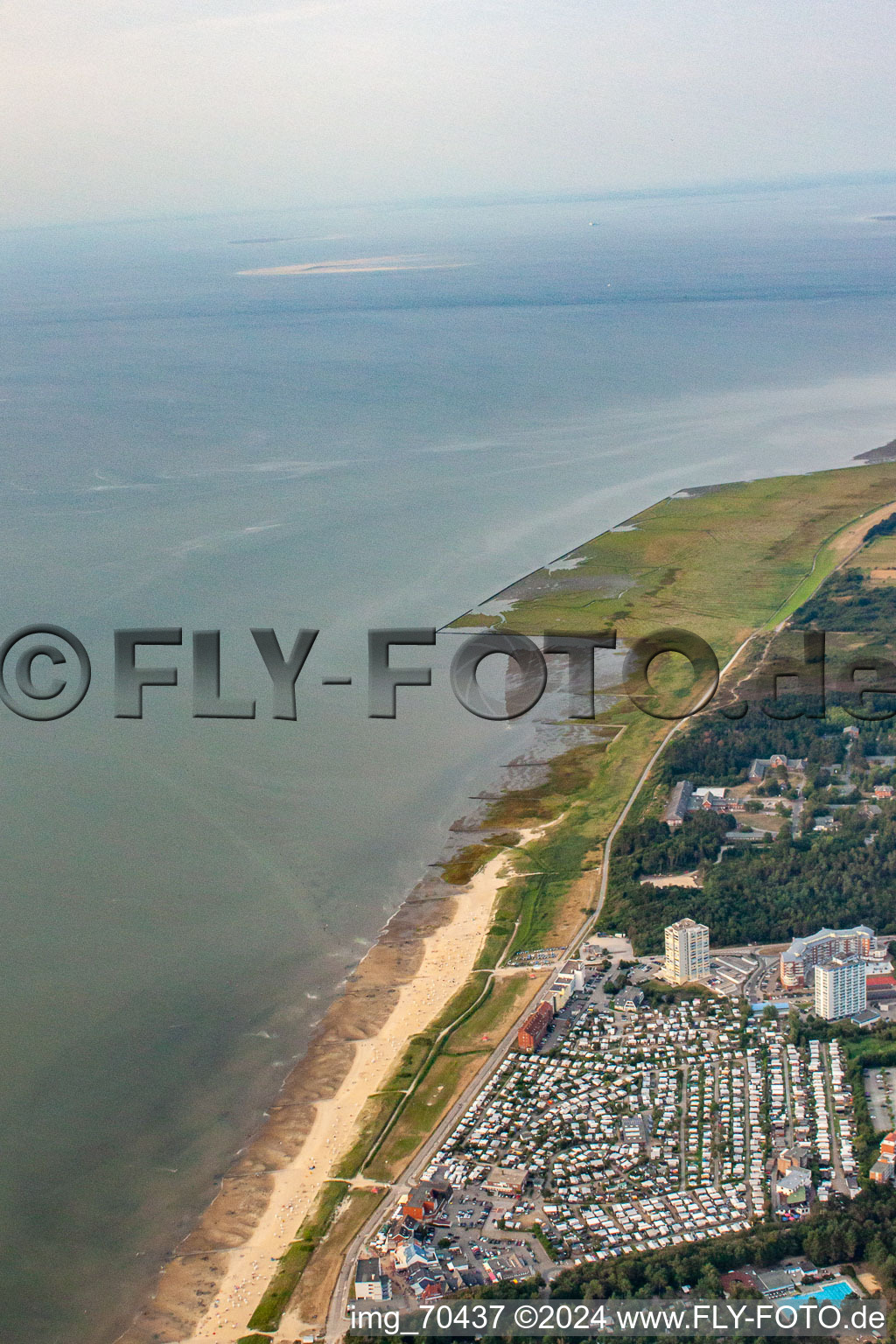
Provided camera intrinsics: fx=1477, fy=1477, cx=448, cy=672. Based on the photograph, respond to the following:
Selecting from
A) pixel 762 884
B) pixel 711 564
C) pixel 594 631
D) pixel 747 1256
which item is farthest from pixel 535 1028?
pixel 711 564

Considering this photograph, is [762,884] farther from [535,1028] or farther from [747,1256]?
[747,1256]

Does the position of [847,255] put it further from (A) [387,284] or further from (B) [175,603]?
(B) [175,603]

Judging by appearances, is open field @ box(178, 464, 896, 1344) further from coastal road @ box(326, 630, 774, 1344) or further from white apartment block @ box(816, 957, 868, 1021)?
white apartment block @ box(816, 957, 868, 1021)

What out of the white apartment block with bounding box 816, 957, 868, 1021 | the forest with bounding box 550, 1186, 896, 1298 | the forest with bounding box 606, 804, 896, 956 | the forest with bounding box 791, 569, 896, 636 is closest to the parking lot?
the white apartment block with bounding box 816, 957, 868, 1021

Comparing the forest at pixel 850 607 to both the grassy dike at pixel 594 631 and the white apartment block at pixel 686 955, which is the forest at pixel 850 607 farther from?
the white apartment block at pixel 686 955

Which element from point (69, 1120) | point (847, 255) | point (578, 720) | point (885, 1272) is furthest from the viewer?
point (847, 255)

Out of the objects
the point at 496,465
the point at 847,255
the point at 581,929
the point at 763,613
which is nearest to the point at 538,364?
the point at 496,465
